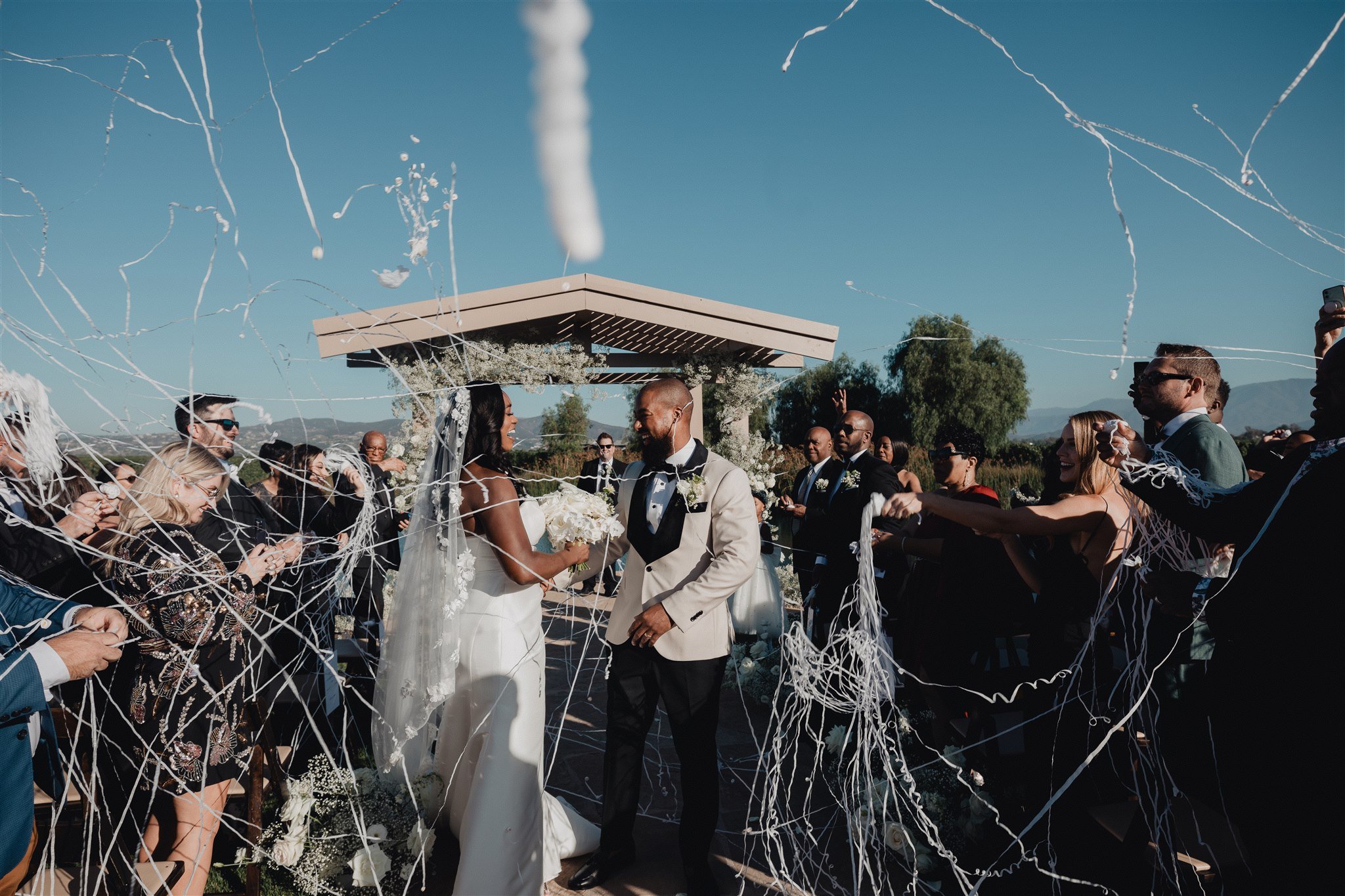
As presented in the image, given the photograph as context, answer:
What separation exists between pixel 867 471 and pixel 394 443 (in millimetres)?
4442

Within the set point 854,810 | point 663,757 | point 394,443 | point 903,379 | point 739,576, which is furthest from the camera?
point 903,379

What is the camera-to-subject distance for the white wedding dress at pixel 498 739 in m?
3.13

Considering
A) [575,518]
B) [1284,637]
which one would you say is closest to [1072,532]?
[1284,637]

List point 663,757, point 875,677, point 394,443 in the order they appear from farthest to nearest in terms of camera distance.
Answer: point 394,443, point 663,757, point 875,677

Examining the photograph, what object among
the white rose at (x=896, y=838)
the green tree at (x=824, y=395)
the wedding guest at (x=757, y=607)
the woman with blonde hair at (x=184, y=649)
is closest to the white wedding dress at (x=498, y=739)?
the woman with blonde hair at (x=184, y=649)

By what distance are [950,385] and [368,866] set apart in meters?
44.6

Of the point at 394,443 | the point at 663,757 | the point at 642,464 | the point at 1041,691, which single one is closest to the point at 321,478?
the point at 394,443

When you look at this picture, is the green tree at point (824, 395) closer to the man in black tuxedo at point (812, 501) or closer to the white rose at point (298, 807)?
the man in black tuxedo at point (812, 501)

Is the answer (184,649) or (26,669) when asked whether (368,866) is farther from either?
(26,669)

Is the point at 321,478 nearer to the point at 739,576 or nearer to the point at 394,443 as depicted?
the point at 394,443

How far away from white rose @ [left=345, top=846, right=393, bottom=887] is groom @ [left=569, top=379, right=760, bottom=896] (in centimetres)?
86

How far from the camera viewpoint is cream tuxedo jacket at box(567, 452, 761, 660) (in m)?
3.27

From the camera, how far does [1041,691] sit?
Answer: 10.9ft

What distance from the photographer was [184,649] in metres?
2.81
